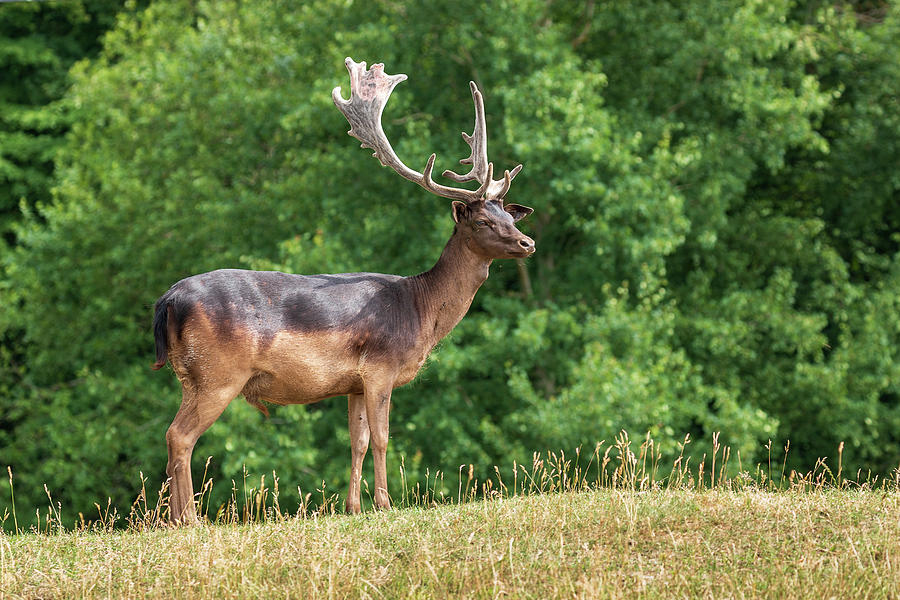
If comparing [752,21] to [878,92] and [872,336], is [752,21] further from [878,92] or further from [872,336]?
[872,336]

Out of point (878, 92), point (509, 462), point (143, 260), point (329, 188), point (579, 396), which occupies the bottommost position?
point (509, 462)

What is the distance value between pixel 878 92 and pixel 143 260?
12.0 metres

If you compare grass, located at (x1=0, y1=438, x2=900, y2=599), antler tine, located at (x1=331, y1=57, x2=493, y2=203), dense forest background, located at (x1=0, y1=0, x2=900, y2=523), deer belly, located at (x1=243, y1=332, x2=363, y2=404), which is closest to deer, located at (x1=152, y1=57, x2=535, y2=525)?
deer belly, located at (x1=243, y1=332, x2=363, y2=404)

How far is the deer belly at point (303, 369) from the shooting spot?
795 cm

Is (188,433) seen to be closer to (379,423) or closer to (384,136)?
(379,423)

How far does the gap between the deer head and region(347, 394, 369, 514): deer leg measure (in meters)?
1.38

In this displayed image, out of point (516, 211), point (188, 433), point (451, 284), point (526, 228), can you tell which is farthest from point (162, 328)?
point (526, 228)

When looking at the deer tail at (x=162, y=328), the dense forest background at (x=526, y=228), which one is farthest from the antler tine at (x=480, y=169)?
the dense forest background at (x=526, y=228)

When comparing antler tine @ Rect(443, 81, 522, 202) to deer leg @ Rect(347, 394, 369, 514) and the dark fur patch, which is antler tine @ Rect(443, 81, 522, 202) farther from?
deer leg @ Rect(347, 394, 369, 514)

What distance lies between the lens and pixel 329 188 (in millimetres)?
18109

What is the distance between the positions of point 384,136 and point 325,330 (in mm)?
1644

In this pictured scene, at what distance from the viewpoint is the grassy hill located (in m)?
6.37

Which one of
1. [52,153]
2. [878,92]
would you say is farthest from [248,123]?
[878,92]

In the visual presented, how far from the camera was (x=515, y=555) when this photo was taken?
6.74m
